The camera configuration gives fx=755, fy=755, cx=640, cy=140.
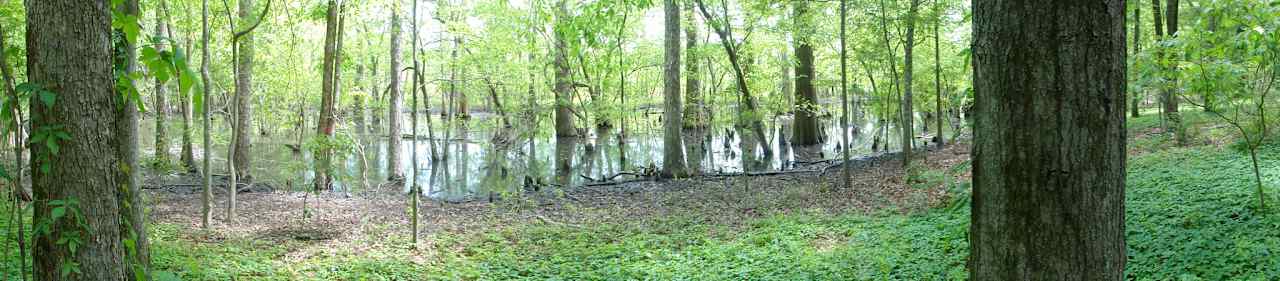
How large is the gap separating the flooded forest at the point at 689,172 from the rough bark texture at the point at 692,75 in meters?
0.28

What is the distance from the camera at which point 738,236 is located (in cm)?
797

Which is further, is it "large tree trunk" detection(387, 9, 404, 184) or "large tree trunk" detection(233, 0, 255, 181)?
"large tree trunk" detection(387, 9, 404, 184)

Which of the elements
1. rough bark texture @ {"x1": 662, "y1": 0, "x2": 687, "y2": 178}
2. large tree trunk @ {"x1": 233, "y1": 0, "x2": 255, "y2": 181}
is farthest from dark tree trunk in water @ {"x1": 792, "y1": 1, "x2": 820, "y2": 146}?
large tree trunk @ {"x1": 233, "y1": 0, "x2": 255, "y2": 181}

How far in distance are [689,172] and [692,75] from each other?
553 centimetres

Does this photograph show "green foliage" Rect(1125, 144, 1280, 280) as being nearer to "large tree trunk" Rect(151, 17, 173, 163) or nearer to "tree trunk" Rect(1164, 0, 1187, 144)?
"tree trunk" Rect(1164, 0, 1187, 144)

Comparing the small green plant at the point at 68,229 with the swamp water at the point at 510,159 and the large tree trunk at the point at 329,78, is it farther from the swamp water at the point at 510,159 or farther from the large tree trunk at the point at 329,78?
the large tree trunk at the point at 329,78

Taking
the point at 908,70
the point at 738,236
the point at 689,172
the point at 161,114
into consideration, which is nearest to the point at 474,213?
the point at 738,236

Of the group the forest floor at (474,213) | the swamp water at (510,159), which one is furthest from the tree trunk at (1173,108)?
the swamp water at (510,159)

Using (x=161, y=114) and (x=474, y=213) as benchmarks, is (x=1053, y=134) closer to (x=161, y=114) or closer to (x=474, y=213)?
(x=474, y=213)

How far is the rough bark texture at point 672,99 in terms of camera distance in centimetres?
1418

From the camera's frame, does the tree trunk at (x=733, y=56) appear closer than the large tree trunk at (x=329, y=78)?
No

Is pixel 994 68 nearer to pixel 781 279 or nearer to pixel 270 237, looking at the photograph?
pixel 781 279

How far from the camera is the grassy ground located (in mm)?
5422

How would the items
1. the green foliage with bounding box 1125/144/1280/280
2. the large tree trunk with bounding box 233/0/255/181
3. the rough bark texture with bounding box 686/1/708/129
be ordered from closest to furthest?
1. the green foliage with bounding box 1125/144/1280/280
2. the large tree trunk with bounding box 233/0/255/181
3. the rough bark texture with bounding box 686/1/708/129
